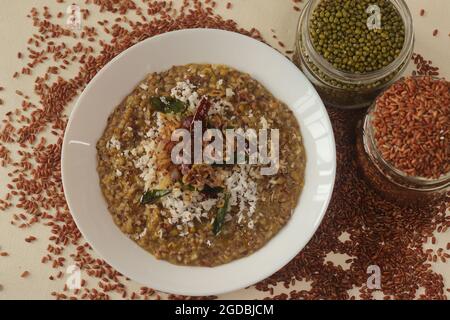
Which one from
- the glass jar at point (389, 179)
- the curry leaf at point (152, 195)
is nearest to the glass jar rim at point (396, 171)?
the glass jar at point (389, 179)

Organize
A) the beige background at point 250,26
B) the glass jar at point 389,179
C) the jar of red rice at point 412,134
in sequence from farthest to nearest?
the beige background at point 250,26 < the glass jar at point 389,179 < the jar of red rice at point 412,134

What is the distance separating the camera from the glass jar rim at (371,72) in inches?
148

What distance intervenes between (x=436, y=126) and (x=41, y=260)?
8.95 ft

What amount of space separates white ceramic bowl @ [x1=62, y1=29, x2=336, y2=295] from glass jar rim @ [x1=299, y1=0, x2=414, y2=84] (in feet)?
0.50

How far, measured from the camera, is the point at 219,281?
3.78m

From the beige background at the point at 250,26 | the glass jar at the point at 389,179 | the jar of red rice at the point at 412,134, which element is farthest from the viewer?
the beige background at the point at 250,26

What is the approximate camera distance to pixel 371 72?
3.78 meters

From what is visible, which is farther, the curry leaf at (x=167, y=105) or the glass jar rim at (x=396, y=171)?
the curry leaf at (x=167, y=105)

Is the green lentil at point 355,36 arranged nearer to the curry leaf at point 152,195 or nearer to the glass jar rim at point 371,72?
the glass jar rim at point 371,72

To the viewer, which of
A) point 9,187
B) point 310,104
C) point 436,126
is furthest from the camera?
point 9,187

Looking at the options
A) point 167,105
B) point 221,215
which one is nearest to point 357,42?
point 167,105

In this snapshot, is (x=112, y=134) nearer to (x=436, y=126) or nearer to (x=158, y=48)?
(x=158, y=48)

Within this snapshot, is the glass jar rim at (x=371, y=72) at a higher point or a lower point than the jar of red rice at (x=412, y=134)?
higher

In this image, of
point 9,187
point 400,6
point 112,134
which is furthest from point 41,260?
point 400,6
